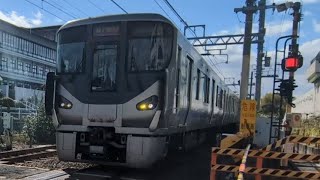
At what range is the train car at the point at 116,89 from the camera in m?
8.94

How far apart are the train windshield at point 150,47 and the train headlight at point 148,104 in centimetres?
66

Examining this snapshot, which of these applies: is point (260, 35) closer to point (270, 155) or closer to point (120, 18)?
point (120, 18)

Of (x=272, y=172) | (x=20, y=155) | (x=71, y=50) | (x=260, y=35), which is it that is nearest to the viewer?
(x=272, y=172)

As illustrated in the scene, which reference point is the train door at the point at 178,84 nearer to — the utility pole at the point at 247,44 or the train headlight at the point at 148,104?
the train headlight at the point at 148,104

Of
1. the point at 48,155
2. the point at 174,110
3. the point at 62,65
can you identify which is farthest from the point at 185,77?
the point at 48,155

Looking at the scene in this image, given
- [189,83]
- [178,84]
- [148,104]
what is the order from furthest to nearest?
[189,83] → [178,84] → [148,104]

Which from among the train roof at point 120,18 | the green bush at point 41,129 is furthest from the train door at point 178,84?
the green bush at point 41,129

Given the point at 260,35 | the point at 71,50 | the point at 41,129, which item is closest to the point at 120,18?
the point at 71,50

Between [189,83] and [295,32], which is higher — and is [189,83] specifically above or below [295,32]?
below

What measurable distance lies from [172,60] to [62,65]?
255 cm

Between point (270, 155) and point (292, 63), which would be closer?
point (270, 155)

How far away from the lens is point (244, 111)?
13.3m

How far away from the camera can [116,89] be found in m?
9.18

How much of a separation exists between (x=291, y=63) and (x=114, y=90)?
21.3 feet
